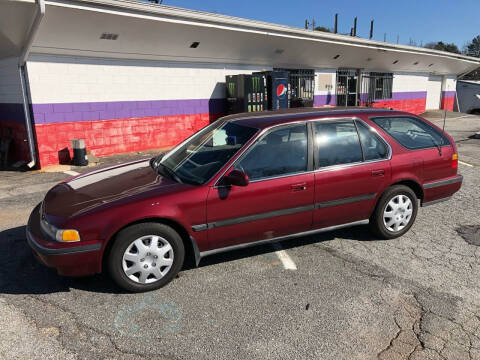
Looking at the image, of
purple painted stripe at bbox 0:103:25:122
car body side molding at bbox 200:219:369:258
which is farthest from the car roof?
purple painted stripe at bbox 0:103:25:122

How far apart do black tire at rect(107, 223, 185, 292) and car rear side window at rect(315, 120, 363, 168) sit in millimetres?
1742

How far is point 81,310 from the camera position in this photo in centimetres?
321

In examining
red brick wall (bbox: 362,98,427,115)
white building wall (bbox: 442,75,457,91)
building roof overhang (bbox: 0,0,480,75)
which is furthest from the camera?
white building wall (bbox: 442,75,457,91)

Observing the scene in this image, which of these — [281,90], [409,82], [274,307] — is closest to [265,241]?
[274,307]

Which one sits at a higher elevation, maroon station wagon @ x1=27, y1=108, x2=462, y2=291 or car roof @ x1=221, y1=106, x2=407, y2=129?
car roof @ x1=221, y1=106, x2=407, y2=129

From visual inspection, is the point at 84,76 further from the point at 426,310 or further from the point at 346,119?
the point at 426,310

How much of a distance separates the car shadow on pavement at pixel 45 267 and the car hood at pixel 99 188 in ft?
2.36

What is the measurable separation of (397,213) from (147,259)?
299 centimetres

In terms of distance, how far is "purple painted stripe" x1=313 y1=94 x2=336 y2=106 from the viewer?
56.8 feet

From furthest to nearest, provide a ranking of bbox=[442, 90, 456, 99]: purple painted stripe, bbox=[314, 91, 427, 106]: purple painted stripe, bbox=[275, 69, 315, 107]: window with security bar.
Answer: bbox=[442, 90, 456, 99]: purple painted stripe
bbox=[314, 91, 427, 106]: purple painted stripe
bbox=[275, 69, 315, 107]: window with security bar

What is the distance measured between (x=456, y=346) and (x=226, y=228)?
6.85ft

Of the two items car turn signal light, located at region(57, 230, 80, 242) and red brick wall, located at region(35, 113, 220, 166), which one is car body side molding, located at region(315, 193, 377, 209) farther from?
red brick wall, located at region(35, 113, 220, 166)

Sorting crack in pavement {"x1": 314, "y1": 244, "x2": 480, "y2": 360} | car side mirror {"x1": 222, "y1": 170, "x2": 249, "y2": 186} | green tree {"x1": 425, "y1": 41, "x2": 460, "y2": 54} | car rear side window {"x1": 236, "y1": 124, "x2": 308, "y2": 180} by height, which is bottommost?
crack in pavement {"x1": 314, "y1": 244, "x2": 480, "y2": 360}

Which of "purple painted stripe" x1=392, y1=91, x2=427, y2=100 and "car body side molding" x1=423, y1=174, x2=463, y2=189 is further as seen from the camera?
"purple painted stripe" x1=392, y1=91, x2=427, y2=100
